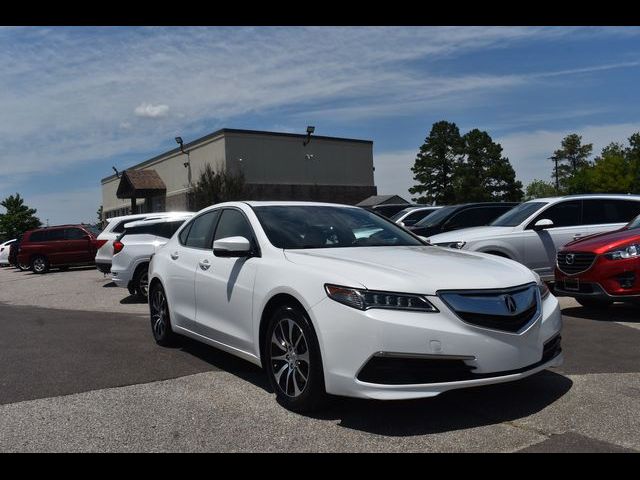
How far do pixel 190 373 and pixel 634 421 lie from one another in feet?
11.9

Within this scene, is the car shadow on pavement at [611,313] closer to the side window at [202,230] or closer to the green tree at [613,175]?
the side window at [202,230]

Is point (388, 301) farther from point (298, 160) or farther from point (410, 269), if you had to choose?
point (298, 160)

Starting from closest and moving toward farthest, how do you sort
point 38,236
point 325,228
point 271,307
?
point 271,307 < point 325,228 < point 38,236

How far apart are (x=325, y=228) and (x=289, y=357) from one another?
1.37m

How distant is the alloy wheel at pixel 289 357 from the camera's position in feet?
14.6

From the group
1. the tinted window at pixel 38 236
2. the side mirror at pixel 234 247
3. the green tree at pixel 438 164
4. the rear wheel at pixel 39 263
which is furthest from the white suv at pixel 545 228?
the green tree at pixel 438 164

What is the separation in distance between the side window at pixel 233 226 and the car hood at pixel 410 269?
0.72 metres

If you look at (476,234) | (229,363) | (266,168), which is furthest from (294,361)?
(266,168)

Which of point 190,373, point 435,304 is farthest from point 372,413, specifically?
point 190,373

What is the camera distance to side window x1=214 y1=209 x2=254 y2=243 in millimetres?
5602

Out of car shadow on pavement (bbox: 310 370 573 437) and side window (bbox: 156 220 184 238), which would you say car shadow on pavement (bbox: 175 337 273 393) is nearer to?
car shadow on pavement (bbox: 310 370 573 437)

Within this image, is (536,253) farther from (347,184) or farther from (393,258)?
(347,184)

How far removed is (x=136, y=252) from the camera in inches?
449
